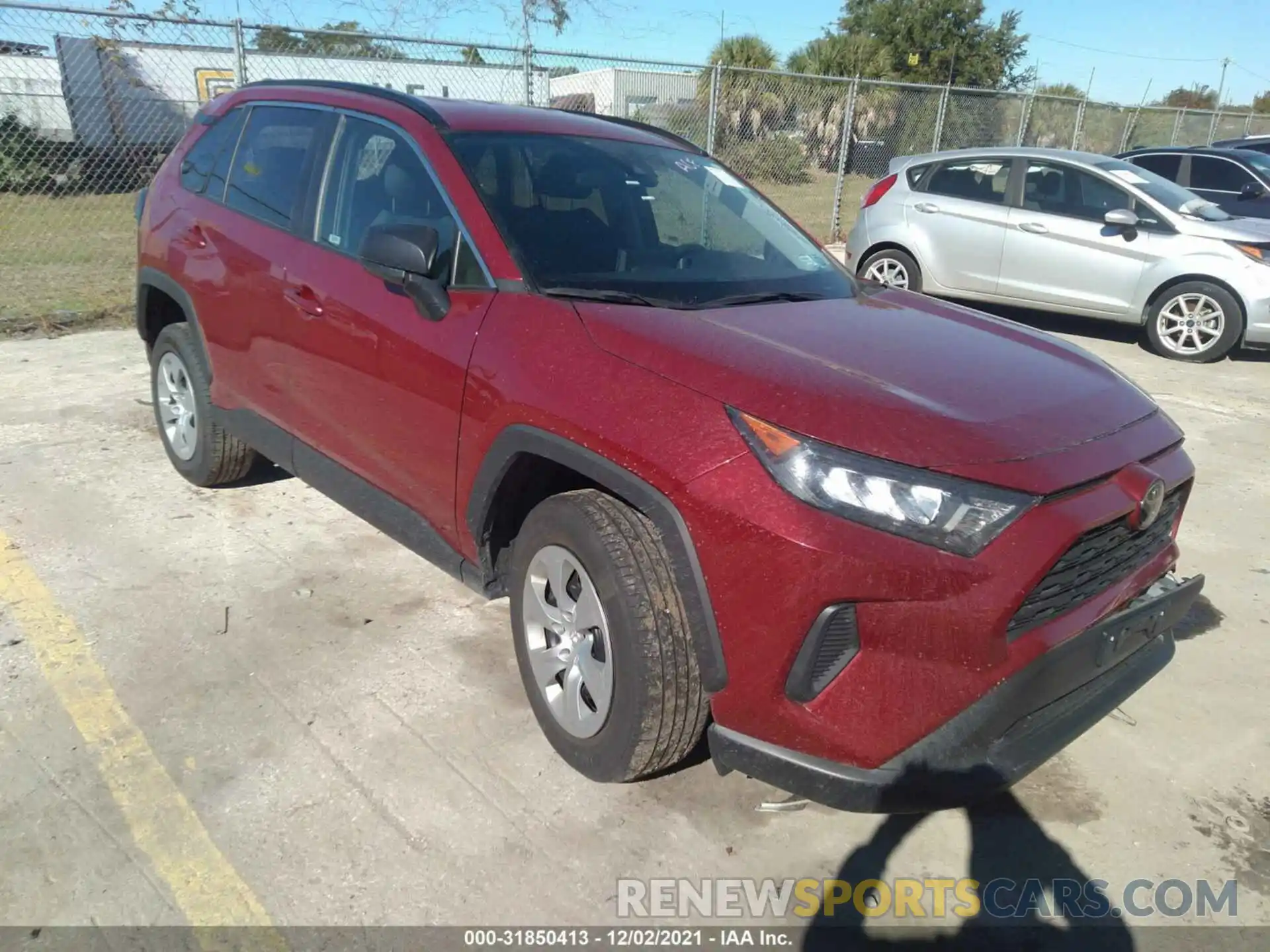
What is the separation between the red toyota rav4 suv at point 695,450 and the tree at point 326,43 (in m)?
5.42

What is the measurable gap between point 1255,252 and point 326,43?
1215 centimetres

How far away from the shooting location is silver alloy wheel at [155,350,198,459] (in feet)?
14.9

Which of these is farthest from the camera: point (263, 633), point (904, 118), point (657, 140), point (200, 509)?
point (904, 118)

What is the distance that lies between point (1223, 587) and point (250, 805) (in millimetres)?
→ 3915

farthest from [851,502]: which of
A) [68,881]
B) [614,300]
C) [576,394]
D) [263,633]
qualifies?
[263,633]

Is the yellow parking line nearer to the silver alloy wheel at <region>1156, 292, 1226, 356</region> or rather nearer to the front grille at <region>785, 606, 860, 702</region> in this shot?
the front grille at <region>785, 606, 860, 702</region>

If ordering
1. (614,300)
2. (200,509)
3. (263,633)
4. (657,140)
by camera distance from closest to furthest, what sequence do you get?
(614,300), (263,633), (657,140), (200,509)

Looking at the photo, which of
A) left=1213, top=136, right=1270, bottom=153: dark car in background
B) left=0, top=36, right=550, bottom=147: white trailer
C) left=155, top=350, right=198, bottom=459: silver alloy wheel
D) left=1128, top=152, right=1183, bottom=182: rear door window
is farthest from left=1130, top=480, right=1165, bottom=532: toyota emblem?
left=0, top=36, right=550, bottom=147: white trailer

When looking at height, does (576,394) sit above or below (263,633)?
above

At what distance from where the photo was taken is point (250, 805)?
2615 mm

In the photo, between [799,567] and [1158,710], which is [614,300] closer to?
[799,567]

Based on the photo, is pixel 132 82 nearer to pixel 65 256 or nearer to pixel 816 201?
pixel 65 256

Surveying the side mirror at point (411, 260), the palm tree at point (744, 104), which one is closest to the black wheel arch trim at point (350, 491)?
the side mirror at point (411, 260)

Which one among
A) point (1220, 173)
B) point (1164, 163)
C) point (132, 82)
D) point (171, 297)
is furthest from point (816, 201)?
point (171, 297)
